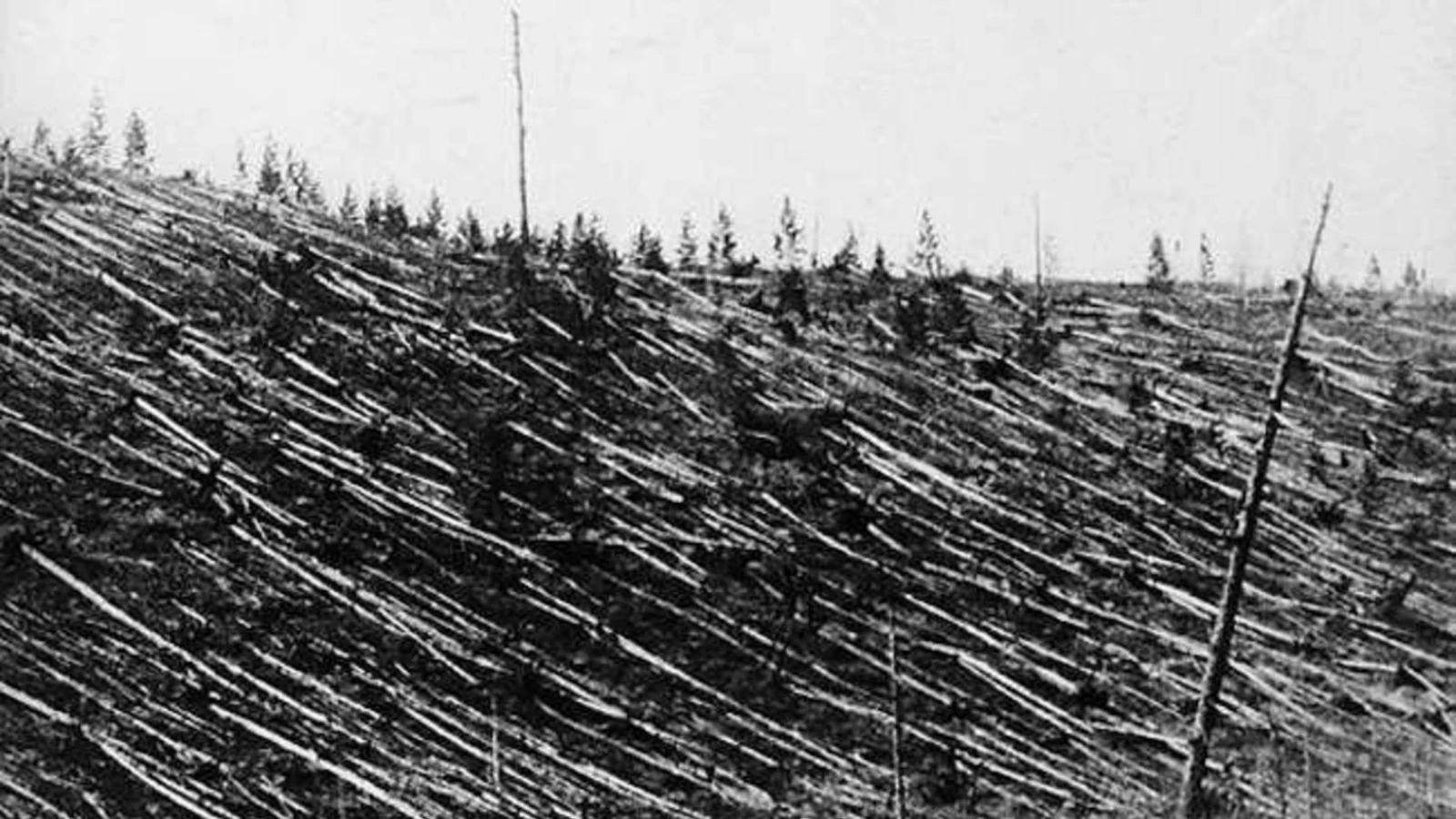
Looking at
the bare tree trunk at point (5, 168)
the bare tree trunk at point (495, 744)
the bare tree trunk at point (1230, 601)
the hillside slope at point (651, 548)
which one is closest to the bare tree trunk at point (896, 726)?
the hillside slope at point (651, 548)

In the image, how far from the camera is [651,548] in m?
20.4

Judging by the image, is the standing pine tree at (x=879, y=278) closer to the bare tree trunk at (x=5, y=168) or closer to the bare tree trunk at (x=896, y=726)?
the bare tree trunk at (x=896, y=726)

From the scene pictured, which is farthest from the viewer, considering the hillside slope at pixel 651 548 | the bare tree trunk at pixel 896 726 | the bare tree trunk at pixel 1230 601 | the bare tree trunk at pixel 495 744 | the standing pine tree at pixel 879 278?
the standing pine tree at pixel 879 278

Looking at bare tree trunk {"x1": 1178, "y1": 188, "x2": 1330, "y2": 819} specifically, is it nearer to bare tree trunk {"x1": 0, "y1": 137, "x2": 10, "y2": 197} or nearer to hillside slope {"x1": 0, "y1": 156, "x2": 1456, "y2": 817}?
hillside slope {"x1": 0, "y1": 156, "x2": 1456, "y2": 817}

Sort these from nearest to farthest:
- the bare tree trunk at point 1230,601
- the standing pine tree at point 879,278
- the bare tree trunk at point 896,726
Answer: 1. the bare tree trunk at point 1230,601
2. the bare tree trunk at point 896,726
3. the standing pine tree at point 879,278

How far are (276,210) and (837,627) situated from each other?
19499 millimetres

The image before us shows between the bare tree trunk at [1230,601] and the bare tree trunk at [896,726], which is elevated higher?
the bare tree trunk at [1230,601]

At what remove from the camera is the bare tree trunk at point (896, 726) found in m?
13.0

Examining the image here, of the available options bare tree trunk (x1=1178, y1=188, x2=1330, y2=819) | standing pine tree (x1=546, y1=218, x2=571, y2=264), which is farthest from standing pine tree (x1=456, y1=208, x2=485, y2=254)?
bare tree trunk (x1=1178, y1=188, x2=1330, y2=819)

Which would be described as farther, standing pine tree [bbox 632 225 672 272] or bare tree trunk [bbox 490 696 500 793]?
standing pine tree [bbox 632 225 672 272]

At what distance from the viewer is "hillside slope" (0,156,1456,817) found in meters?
16.5

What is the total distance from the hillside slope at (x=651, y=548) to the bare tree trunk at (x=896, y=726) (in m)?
0.27

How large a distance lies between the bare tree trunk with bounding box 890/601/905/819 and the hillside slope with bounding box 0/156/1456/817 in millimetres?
272

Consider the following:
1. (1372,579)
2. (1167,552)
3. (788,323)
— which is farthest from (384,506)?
(1372,579)
